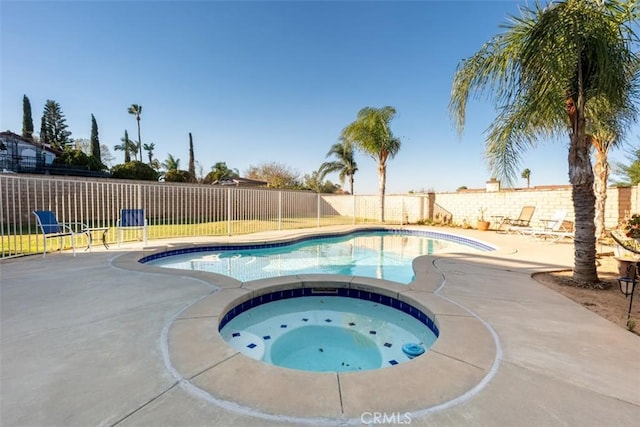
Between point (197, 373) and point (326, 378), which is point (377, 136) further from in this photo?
point (197, 373)

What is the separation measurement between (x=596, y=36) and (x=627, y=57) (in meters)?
0.87

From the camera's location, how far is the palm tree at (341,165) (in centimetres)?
2241

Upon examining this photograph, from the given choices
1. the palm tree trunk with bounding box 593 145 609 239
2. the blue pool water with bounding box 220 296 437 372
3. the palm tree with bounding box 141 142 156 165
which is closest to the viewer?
the blue pool water with bounding box 220 296 437 372

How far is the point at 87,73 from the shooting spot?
10.9 metres

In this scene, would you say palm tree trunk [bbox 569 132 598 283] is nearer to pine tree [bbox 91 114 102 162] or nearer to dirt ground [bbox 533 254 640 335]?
dirt ground [bbox 533 254 640 335]

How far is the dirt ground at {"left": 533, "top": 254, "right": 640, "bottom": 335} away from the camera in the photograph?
10.2 feet

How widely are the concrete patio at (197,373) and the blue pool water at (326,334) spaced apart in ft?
1.99

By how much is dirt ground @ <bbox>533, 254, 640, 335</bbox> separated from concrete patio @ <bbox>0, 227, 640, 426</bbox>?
9.5 inches

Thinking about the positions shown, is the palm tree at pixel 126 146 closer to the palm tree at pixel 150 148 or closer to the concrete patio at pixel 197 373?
the palm tree at pixel 150 148

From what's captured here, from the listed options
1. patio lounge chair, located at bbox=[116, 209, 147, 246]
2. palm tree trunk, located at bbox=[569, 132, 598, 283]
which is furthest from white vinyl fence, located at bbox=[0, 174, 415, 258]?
palm tree trunk, located at bbox=[569, 132, 598, 283]

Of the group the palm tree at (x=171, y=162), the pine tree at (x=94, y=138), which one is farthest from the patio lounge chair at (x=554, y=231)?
the pine tree at (x=94, y=138)

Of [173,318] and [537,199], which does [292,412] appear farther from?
[537,199]

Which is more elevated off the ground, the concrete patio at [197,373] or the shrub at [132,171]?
the shrub at [132,171]

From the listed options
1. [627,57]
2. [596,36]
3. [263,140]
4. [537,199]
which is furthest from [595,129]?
[263,140]
